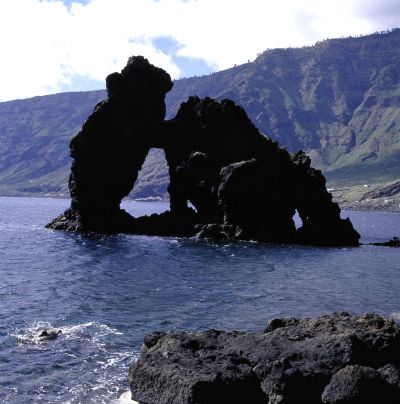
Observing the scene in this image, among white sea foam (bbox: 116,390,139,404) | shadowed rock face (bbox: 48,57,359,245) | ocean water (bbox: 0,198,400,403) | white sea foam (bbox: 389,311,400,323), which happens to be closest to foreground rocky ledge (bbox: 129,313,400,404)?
white sea foam (bbox: 116,390,139,404)

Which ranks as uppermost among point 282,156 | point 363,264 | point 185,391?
point 282,156

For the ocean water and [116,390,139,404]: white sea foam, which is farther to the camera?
the ocean water

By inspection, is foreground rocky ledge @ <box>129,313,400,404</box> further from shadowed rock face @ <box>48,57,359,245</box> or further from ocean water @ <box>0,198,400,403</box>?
shadowed rock face @ <box>48,57,359,245</box>

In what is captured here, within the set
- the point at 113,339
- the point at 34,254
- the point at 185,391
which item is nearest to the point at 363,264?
the point at 34,254

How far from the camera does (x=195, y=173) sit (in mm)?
109938

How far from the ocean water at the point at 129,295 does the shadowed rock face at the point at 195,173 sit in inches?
442

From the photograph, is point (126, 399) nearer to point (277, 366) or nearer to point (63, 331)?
point (277, 366)

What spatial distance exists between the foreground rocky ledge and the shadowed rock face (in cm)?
7303

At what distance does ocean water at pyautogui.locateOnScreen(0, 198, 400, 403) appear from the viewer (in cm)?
2869

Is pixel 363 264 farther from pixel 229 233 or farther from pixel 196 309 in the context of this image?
pixel 196 309

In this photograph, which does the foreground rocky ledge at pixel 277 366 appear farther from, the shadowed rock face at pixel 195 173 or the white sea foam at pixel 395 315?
the shadowed rock face at pixel 195 173

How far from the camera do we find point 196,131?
11831 centimetres

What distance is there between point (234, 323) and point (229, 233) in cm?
6269

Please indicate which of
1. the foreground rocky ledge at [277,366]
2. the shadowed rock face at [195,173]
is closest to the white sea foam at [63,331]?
the foreground rocky ledge at [277,366]
